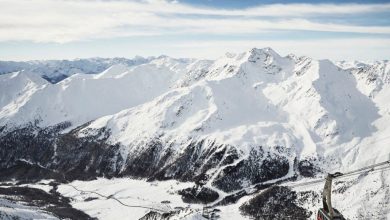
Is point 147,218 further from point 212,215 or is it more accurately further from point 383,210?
point 383,210

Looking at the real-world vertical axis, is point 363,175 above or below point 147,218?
above

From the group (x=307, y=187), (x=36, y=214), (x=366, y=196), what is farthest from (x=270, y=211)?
(x=36, y=214)

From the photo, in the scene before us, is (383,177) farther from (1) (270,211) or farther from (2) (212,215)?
(2) (212,215)

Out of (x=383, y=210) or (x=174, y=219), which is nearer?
(x=174, y=219)

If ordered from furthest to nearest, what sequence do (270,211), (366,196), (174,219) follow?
(270,211) → (366,196) → (174,219)

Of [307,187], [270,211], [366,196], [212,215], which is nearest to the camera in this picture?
[212,215]

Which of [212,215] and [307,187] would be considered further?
[307,187]

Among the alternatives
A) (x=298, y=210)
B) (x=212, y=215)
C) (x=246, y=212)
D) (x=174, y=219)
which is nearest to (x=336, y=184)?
(x=298, y=210)

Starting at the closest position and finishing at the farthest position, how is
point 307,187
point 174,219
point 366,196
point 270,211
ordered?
point 174,219 → point 366,196 → point 270,211 → point 307,187

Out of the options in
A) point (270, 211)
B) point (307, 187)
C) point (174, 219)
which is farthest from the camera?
point (307, 187)
